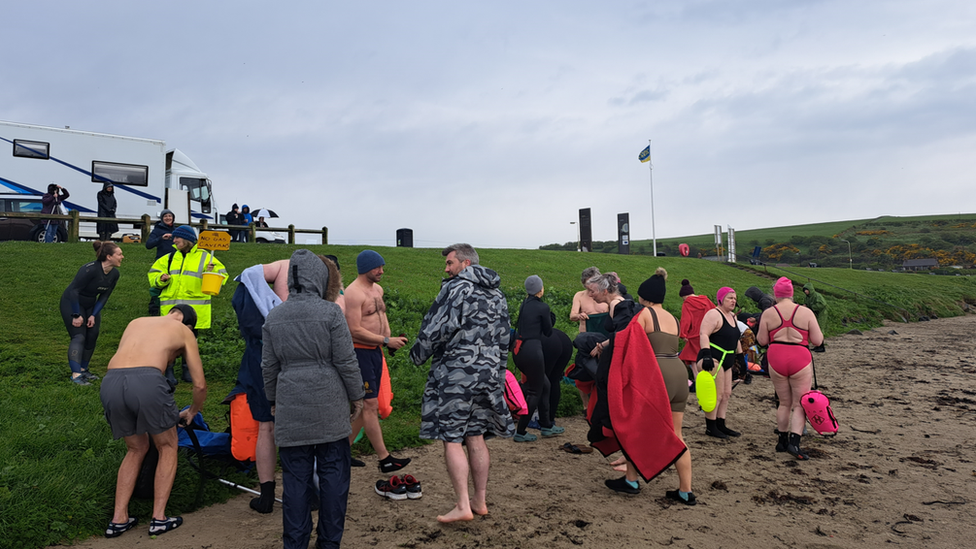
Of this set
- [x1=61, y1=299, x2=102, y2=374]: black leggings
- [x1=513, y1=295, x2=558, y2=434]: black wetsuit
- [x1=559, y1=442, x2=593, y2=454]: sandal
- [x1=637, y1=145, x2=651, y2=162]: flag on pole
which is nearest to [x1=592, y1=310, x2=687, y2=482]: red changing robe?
[x1=559, y1=442, x2=593, y2=454]: sandal

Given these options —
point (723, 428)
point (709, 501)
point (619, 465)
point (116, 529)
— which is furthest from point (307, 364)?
point (723, 428)

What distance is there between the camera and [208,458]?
200 inches

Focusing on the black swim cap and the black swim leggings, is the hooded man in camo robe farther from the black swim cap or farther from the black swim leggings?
the black swim leggings

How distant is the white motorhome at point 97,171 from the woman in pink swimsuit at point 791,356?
20.6 m

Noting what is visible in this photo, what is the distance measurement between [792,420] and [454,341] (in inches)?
168

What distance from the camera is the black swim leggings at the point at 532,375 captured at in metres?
6.90

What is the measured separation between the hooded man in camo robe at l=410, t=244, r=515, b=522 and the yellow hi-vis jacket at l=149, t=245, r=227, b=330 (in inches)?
149

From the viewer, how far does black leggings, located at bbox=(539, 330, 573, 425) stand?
7152 mm

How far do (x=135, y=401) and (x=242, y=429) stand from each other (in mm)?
929

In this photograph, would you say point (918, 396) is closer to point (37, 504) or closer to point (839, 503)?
point (839, 503)

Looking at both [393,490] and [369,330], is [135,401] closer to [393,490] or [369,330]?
[369,330]

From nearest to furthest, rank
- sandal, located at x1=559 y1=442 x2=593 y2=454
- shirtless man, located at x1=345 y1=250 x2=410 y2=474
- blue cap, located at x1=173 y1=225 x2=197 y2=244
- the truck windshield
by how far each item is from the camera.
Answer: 1. shirtless man, located at x1=345 y1=250 x2=410 y2=474
2. sandal, located at x1=559 y1=442 x2=593 y2=454
3. blue cap, located at x1=173 y1=225 x2=197 y2=244
4. the truck windshield

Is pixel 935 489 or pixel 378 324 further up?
pixel 378 324

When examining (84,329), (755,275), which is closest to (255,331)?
(84,329)
